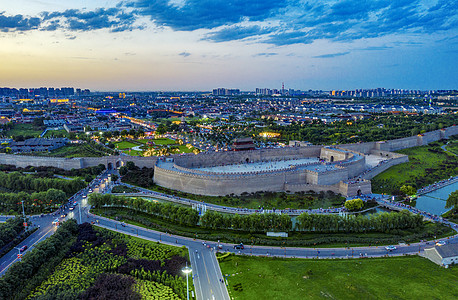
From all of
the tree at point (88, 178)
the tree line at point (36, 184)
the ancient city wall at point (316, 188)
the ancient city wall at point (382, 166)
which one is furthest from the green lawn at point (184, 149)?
the ancient city wall at point (382, 166)

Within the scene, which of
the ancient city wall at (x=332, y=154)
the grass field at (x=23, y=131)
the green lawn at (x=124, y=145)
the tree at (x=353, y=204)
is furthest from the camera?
the grass field at (x=23, y=131)

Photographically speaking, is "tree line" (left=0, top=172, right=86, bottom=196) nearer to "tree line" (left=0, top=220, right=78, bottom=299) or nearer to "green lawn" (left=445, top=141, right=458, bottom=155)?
"tree line" (left=0, top=220, right=78, bottom=299)

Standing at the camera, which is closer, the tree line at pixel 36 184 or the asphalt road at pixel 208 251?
the asphalt road at pixel 208 251

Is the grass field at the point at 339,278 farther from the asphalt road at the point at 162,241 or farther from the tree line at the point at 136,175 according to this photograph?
the tree line at the point at 136,175

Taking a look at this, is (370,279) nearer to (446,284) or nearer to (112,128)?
(446,284)

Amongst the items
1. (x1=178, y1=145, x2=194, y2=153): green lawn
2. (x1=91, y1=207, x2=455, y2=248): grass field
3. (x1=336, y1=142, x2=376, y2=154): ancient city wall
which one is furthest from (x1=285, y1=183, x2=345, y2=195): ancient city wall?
(x1=178, y1=145, x2=194, y2=153): green lawn
